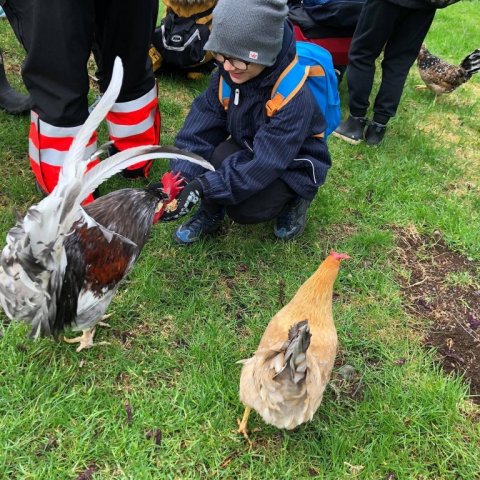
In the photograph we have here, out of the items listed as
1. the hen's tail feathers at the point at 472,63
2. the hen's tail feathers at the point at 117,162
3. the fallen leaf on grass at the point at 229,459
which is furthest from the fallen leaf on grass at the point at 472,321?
the hen's tail feathers at the point at 472,63

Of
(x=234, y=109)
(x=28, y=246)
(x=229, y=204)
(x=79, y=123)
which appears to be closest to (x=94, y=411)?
(x=28, y=246)

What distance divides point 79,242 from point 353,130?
9.35 ft

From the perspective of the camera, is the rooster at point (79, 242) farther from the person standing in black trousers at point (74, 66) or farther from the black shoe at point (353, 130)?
the black shoe at point (353, 130)

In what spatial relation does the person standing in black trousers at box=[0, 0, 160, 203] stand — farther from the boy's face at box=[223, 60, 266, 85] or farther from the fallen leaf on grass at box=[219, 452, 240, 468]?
the fallen leaf on grass at box=[219, 452, 240, 468]

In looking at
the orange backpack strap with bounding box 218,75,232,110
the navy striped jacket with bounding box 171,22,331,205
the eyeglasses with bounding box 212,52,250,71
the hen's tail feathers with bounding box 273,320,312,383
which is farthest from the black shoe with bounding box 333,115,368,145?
the hen's tail feathers with bounding box 273,320,312,383

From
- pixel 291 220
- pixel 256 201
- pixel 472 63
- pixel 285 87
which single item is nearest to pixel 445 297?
pixel 291 220

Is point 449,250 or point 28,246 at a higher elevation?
Answer: point 28,246

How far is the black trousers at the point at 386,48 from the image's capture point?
3.51m

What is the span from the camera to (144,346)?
2307mm

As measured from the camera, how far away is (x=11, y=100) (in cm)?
339

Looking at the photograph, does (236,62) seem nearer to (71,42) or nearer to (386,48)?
(71,42)

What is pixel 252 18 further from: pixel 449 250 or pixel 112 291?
pixel 449 250

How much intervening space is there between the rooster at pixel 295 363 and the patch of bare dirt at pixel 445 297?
82 centimetres

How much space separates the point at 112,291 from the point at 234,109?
1.15 metres
